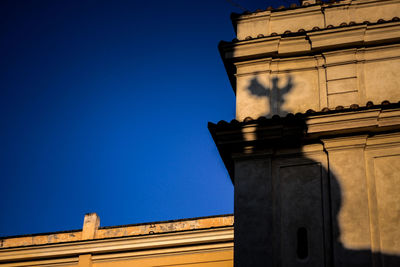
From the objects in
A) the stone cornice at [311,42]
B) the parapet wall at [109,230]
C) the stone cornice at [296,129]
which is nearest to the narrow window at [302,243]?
the stone cornice at [296,129]

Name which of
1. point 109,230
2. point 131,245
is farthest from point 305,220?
point 109,230

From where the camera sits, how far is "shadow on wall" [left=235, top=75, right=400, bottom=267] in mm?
12852

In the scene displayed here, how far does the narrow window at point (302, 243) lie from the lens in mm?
13117

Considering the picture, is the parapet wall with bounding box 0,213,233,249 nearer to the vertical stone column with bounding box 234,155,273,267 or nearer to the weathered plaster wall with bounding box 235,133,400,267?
the vertical stone column with bounding box 234,155,273,267

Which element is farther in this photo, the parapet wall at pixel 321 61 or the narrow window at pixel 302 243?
the parapet wall at pixel 321 61

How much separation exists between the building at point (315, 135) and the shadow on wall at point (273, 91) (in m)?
0.03

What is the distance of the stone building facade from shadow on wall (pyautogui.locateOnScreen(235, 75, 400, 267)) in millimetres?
20

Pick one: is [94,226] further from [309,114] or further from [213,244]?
[309,114]

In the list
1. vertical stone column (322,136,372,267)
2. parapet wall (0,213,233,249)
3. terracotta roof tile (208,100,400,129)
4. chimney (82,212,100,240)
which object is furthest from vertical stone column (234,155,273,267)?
chimney (82,212,100,240)

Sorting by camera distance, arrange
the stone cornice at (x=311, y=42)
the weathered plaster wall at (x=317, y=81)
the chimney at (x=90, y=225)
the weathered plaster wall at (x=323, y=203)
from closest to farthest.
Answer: the weathered plaster wall at (x=323, y=203), the weathered plaster wall at (x=317, y=81), the stone cornice at (x=311, y=42), the chimney at (x=90, y=225)

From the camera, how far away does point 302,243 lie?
1327 centimetres

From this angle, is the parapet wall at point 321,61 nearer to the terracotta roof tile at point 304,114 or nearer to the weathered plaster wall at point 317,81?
the weathered plaster wall at point 317,81

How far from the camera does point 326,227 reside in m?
13.3

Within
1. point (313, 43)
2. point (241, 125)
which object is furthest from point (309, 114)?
point (313, 43)
